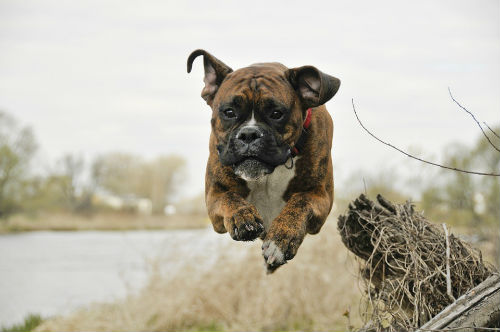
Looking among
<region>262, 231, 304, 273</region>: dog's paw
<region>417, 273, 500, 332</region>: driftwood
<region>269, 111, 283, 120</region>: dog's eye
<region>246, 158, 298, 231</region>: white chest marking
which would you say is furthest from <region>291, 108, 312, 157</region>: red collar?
<region>417, 273, 500, 332</region>: driftwood

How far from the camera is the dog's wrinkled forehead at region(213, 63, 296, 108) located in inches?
135

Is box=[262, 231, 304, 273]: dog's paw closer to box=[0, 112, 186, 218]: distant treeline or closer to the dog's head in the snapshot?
the dog's head

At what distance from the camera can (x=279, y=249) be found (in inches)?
134

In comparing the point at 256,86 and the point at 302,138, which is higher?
the point at 256,86

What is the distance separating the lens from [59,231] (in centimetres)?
4347

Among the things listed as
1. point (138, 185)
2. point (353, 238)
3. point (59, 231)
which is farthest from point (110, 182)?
point (353, 238)

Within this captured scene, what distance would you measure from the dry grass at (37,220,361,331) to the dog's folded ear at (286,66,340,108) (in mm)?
12472

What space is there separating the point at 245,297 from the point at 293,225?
1341 centimetres

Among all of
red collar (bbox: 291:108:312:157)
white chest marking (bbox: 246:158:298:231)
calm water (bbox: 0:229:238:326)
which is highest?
red collar (bbox: 291:108:312:157)

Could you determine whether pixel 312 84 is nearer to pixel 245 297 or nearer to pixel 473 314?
pixel 473 314

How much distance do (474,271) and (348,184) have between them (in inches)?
399

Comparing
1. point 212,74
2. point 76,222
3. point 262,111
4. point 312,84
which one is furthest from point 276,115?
point 76,222

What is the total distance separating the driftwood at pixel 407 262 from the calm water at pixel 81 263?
Answer: 1008 centimetres

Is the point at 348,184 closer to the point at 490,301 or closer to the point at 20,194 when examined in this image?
the point at 490,301
